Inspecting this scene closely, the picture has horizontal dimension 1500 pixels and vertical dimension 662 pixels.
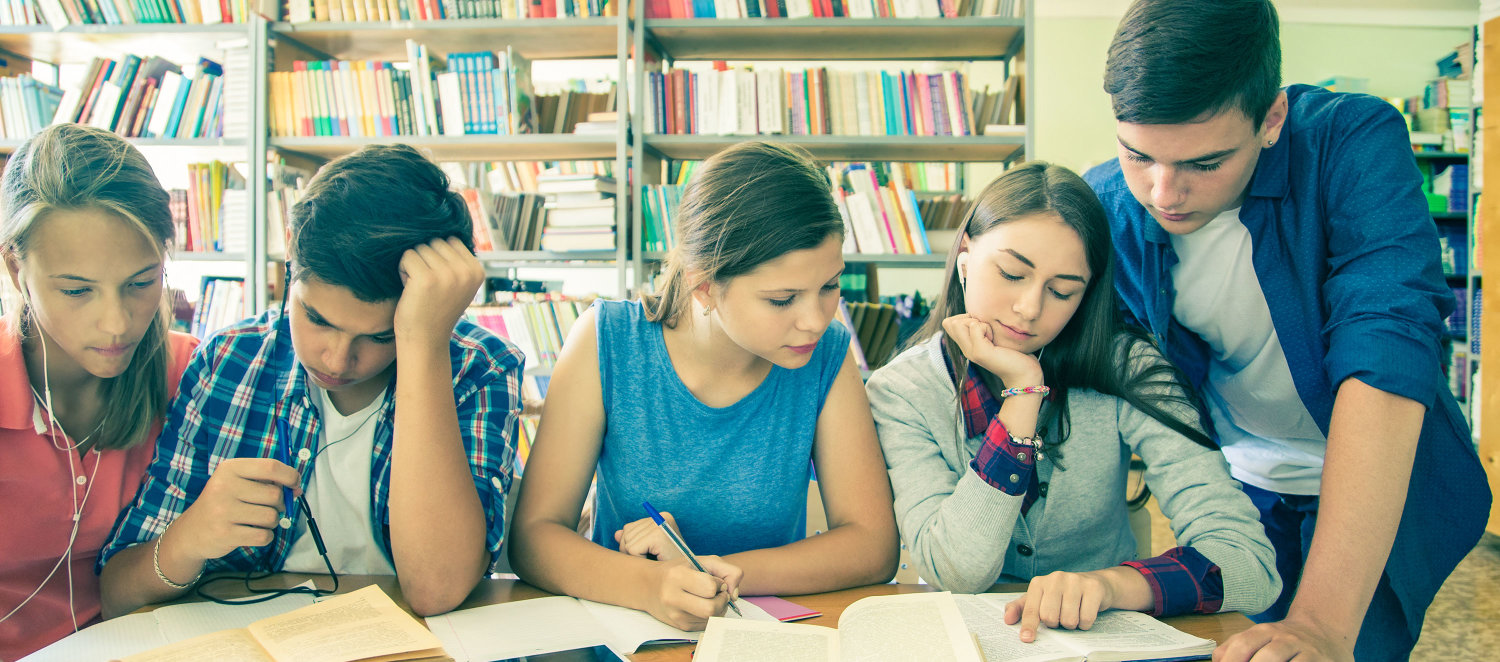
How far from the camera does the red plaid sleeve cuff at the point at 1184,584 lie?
0.89 meters

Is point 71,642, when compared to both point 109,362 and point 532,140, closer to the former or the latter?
point 109,362

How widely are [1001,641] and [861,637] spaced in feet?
0.45

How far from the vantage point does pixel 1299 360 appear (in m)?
1.06

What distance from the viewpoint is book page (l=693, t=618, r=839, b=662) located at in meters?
0.72

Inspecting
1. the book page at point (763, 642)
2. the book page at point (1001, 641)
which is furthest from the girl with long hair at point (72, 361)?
the book page at point (1001, 641)

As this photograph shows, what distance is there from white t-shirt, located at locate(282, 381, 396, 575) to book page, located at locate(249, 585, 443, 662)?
29 cm

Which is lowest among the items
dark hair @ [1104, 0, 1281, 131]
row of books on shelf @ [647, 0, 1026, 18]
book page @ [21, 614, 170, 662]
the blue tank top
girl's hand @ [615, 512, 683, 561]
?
book page @ [21, 614, 170, 662]

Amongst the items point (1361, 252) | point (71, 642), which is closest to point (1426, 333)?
point (1361, 252)

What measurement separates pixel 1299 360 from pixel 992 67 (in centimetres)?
524

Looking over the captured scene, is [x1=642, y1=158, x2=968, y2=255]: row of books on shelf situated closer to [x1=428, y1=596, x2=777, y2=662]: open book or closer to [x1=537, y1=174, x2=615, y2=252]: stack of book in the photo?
[x1=537, y1=174, x2=615, y2=252]: stack of book

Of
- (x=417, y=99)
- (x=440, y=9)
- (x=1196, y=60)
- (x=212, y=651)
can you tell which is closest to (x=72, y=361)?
(x=212, y=651)

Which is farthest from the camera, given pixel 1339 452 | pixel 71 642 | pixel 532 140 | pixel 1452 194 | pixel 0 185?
pixel 1452 194

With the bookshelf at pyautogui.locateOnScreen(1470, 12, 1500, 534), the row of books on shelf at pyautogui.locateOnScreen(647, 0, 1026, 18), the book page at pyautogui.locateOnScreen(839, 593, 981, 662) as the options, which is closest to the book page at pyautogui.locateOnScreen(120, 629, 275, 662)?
the book page at pyautogui.locateOnScreen(839, 593, 981, 662)

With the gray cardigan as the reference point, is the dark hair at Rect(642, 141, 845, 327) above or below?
above
